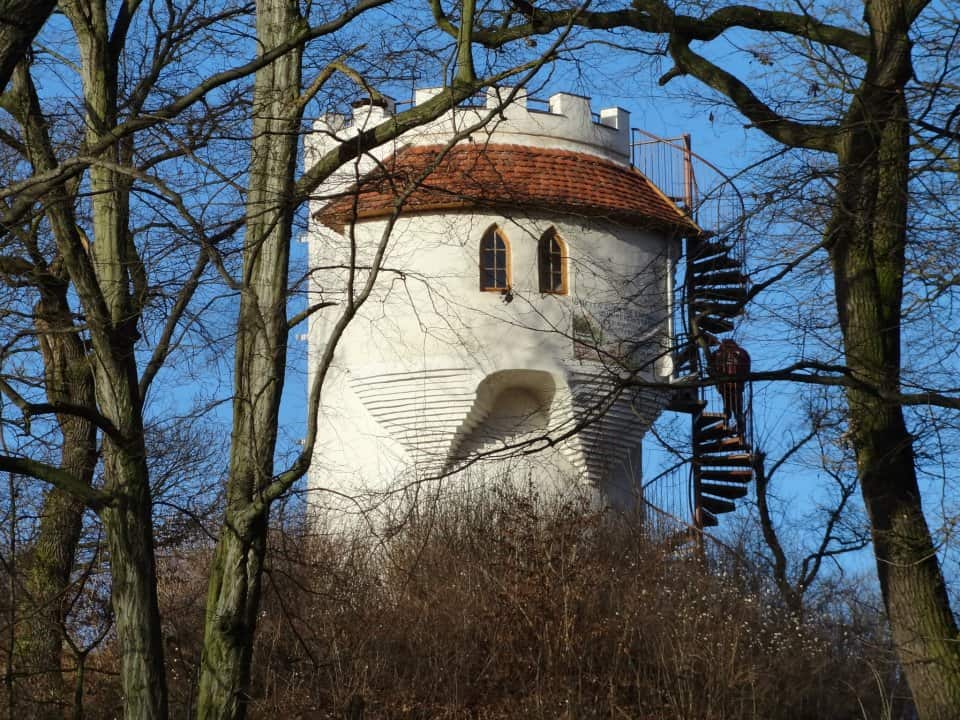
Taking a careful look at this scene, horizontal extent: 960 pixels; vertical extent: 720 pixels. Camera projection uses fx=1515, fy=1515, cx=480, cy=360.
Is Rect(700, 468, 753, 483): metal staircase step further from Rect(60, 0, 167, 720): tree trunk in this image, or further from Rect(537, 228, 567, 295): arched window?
Rect(60, 0, 167, 720): tree trunk

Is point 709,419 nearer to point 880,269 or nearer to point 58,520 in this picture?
point 58,520

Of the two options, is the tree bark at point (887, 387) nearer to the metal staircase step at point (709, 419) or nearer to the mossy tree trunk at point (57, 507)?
the mossy tree trunk at point (57, 507)

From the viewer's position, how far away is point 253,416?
7.02 m

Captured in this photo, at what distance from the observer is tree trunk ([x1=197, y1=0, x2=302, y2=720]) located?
23.7 feet

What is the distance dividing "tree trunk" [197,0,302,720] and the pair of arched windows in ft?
44.9

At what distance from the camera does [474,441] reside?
21.5 metres

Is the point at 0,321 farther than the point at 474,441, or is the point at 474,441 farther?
the point at 474,441

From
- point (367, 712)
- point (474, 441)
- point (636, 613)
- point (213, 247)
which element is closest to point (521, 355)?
point (474, 441)

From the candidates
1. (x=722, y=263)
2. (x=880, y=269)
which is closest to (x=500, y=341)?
(x=722, y=263)

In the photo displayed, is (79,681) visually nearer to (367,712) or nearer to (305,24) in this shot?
(305,24)

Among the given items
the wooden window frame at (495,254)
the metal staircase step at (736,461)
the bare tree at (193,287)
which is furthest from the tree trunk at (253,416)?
the metal staircase step at (736,461)

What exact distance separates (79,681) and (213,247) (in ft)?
10.4

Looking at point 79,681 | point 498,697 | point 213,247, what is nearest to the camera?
point 213,247

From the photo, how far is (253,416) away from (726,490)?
19.3 meters
